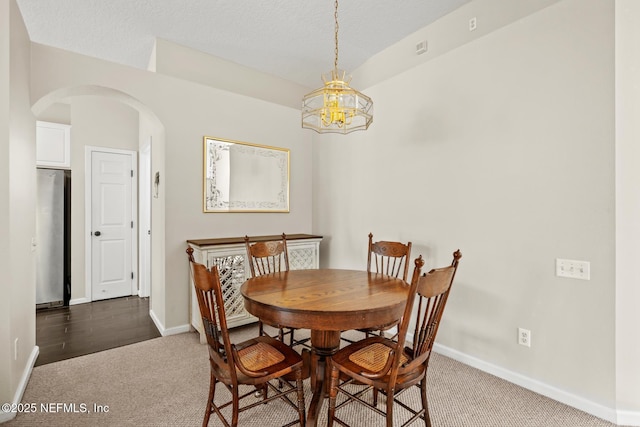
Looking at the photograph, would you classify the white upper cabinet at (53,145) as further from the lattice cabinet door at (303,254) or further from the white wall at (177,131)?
the lattice cabinet door at (303,254)

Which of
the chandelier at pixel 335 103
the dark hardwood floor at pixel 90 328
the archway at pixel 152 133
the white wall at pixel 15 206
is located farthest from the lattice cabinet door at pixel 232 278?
the chandelier at pixel 335 103

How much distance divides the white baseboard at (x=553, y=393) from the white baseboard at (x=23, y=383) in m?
3.17

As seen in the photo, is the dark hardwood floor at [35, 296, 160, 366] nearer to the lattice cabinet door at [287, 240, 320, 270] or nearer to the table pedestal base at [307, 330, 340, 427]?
the lattice cabinet door at [287, 240, 320, 270]

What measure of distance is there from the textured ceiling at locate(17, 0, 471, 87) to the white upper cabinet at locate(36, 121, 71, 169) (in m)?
1.27

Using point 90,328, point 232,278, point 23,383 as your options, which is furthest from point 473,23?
point 90,328

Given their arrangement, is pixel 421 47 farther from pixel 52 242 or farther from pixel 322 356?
pixel 52 242

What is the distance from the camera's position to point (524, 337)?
7.45 feet

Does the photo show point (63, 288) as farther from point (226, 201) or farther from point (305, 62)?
point (305, 62)

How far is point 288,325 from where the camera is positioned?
1.59 metres

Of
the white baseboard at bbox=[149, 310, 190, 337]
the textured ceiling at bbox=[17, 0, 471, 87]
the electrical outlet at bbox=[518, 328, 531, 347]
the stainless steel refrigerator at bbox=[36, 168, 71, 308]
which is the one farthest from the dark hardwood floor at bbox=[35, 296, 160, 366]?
the electrical outlet at bbox=[518, 328, 531, 347]

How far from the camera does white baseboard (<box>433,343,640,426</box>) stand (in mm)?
1857

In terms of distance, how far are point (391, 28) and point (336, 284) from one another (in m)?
2.59

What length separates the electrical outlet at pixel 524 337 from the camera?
225 centimetres
